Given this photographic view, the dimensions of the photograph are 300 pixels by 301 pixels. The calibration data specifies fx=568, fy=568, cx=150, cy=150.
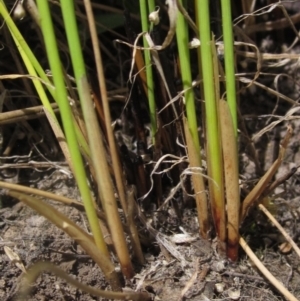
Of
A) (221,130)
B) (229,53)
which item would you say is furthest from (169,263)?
(229,53)

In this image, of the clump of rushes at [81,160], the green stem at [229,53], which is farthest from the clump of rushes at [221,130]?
the clump of rushes at [81,160]

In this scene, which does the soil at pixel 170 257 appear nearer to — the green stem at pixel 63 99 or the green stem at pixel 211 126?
the green stem at pixel 211 126

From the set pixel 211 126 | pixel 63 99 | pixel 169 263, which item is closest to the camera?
pixel 63 99

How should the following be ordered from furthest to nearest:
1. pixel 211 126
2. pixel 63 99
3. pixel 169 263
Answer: pixel 169 263 → pixel 211 126 → pixel 63 99

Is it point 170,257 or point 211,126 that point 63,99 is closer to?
point 211,126

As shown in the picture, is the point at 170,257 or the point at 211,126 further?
the point at 170,257

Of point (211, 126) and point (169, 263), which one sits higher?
point (211, 126)

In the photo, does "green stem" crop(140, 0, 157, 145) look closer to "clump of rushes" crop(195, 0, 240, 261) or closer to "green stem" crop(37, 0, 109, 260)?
"clump of rushes" crop(195, 0, 240, 261)

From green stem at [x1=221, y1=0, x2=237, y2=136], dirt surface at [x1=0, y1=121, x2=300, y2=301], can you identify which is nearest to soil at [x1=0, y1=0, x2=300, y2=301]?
dirt surface at [x1=0, y1=121, x2=300, y2=301]

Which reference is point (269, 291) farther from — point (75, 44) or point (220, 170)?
point (75, 44)

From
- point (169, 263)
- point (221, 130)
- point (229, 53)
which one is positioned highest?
point (229, 53)
